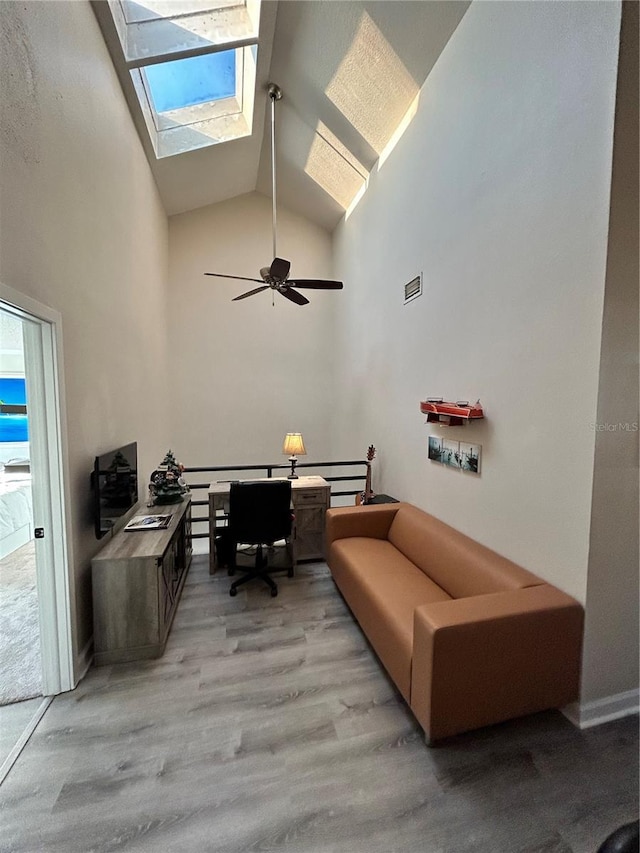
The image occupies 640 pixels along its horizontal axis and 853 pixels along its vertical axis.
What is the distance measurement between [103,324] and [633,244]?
3336 mm

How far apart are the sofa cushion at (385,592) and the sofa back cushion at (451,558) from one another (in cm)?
8

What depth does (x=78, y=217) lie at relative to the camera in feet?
7.29

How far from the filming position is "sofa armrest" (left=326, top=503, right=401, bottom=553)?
310cm

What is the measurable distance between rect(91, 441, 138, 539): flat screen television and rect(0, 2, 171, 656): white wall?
80 millimetres

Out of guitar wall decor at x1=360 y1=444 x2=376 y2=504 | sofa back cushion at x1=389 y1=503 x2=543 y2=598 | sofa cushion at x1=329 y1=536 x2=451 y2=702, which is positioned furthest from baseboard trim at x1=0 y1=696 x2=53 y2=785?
guitar wall decor at x1=360 y1=444 x2=376 y2=504

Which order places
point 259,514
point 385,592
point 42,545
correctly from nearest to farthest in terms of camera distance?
point 42,545, point 385,592, point 259,514

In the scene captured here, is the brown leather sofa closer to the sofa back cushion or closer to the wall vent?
the sofa back cushion

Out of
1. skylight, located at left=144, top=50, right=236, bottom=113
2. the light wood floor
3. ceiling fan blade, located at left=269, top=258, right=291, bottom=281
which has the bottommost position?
the light wood floor

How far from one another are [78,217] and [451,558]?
11.0ft

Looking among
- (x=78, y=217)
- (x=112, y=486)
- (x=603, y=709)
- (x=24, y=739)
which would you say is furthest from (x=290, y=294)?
(x=603, y=709)

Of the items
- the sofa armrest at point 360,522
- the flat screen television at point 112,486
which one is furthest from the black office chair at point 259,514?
the flat screen television at point 112,486

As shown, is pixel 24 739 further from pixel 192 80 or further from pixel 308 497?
pixel 192 80

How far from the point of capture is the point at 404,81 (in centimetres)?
310

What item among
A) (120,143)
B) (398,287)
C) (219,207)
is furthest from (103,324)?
(219,207)
